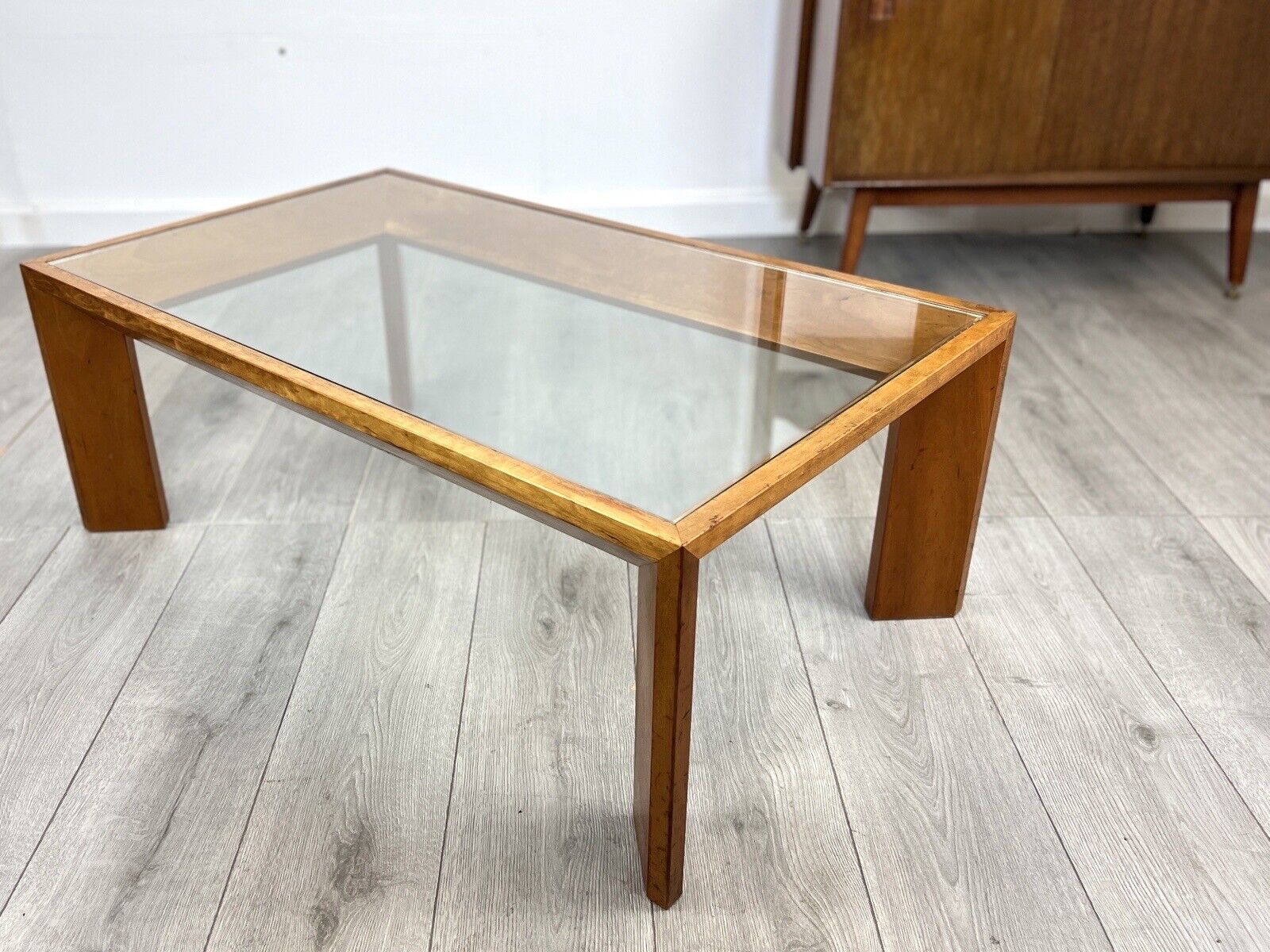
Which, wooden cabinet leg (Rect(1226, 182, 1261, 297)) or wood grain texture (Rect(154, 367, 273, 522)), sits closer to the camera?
wood grain texture (Rect(154, 367, 273, 522))

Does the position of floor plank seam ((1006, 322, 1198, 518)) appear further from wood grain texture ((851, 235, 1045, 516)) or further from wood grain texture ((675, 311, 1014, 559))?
wood grain texture ((675, 311, 1014, 559))

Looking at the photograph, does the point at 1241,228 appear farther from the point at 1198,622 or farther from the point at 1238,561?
the point at 1198,622

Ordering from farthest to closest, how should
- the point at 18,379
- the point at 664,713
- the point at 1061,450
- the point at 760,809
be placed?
the point at 18,379, the point at 1061,450, the point at 760,809, the point at 664,713

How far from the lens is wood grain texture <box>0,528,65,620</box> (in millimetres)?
1271

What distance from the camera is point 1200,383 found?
5.85ft

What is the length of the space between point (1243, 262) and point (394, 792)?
1870mm

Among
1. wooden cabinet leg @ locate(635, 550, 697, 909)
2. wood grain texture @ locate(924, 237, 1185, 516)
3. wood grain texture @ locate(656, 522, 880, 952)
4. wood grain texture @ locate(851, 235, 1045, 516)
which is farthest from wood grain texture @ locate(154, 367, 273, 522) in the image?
wood grain texture @ locate(924, 237, 1185, 516)

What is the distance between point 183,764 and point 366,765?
17 cm

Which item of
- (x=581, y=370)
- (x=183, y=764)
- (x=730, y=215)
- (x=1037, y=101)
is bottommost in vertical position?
(x=183, y=764)

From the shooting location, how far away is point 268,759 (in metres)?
1.04

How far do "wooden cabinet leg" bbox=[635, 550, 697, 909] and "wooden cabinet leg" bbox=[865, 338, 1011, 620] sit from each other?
416 mm

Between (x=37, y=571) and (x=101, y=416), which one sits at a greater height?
(x=101, y=416)

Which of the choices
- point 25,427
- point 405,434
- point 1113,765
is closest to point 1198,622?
point 1113,765

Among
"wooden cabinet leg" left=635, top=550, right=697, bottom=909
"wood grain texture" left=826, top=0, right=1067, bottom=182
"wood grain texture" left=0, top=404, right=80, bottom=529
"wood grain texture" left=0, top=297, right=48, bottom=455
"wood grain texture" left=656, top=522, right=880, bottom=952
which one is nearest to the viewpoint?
"wooden cabinet leg" left=635, top=550, right=697, bottom=909
